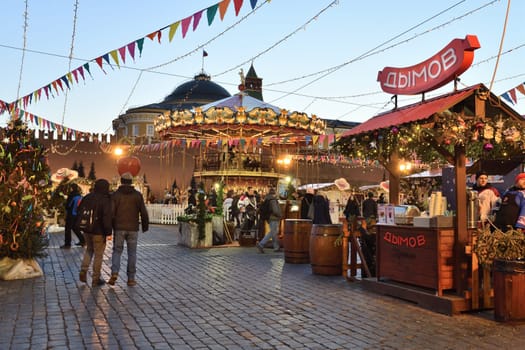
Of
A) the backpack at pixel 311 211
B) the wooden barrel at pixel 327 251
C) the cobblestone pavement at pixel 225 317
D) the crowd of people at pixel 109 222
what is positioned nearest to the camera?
the cobblestone pavement at pixel 225 317

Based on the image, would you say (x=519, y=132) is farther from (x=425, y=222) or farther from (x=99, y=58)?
(x=99, y=58)

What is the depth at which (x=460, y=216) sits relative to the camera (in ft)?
19.9

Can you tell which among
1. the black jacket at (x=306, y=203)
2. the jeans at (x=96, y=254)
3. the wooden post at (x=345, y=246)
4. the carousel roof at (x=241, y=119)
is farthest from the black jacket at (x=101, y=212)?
the carousel roof at (x=241, y=119)

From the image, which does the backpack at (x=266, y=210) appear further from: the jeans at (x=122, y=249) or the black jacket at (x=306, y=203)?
the jeans at (x=122, y=249)

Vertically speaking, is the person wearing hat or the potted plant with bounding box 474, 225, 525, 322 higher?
the person wearing hat

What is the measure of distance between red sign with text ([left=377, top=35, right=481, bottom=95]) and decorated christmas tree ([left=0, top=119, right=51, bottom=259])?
18.4 ft

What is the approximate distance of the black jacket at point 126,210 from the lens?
7363 millimetres

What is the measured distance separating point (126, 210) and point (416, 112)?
421cm

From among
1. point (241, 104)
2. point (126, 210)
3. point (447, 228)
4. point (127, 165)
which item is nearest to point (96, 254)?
point (126, 210)

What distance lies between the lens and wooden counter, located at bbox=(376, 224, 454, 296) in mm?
6098

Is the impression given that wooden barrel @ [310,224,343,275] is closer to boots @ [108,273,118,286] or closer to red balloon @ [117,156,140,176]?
boots @ [108,273,118,286]

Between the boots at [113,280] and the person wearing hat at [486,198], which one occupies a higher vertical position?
the person wearing hat at [486,198]

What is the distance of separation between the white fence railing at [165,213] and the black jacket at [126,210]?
1452cm

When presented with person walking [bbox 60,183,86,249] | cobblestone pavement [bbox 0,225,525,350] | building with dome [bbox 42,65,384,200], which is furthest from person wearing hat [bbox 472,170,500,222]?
building with dome [bbox 42,65,384,200]
